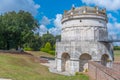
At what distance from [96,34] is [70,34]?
3.79 m

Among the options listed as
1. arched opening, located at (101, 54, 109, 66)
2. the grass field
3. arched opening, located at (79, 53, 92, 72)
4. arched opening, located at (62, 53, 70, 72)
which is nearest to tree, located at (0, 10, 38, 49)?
the grass field

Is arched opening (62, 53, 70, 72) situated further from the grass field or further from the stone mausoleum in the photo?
the grass field

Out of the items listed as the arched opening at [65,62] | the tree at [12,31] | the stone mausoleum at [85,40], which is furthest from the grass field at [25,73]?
the tree at [12,31]

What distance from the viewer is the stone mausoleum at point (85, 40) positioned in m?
29.0

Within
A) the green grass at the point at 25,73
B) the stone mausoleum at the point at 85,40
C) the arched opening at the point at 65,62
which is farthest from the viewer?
the arched opening at the point at 65,62

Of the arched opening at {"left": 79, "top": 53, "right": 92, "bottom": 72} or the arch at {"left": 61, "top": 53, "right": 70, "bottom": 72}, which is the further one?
the arch at {"left": 61, "top": 53, "right": 70, "bottom": 72}

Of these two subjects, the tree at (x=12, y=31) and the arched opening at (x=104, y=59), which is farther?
the tree at (x=12, y=31)

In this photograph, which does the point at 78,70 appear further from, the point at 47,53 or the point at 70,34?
the point at 47,53

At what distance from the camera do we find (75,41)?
29.3 m

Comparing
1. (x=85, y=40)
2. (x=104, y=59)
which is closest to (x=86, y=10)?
(x=85, y=40)

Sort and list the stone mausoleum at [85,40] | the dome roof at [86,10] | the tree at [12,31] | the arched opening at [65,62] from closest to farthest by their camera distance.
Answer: the stone mausoleum at [85,40] → the dome roof at [86,10] → the arched opening at [65,62] → the tree at [12,31]

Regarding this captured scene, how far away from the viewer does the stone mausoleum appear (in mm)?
28969

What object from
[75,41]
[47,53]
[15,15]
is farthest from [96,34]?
[47,53]

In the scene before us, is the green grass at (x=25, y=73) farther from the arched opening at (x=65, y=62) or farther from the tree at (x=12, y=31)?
the tree at (x=12, y=31)
